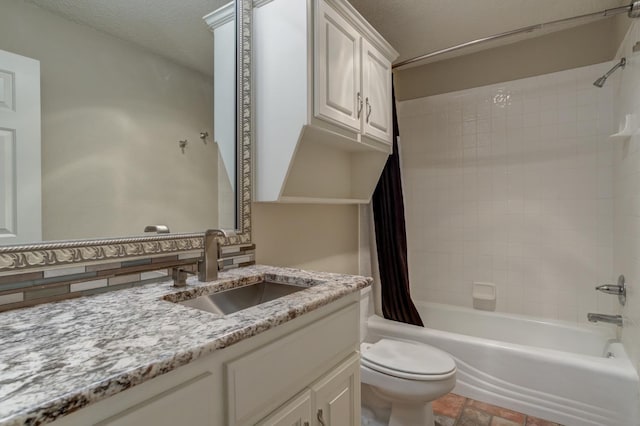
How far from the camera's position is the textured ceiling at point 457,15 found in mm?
1988

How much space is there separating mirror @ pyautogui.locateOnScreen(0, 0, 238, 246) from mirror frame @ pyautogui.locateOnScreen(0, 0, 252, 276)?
0.8 inches

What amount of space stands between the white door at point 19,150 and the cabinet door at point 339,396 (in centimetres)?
93

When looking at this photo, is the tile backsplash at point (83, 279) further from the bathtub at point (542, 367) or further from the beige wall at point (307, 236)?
the bathtub at point (542, 367)

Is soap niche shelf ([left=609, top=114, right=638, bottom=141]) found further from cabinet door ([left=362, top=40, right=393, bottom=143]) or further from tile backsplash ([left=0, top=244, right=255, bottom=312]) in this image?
tile backsplash ([left=0, top=244, right=255, bottom=312])

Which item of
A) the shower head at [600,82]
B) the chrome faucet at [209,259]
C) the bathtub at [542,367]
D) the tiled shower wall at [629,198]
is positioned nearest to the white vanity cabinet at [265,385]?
the chrome faucet at [209,259]

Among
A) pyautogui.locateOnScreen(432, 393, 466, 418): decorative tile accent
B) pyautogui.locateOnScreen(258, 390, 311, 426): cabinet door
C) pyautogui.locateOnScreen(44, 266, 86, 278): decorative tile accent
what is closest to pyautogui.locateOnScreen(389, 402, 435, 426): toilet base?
pyautogui.locateOnScreen(432, 393, 466, 418): decorative tile accent

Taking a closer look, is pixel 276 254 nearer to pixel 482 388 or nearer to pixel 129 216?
pixel 129 216

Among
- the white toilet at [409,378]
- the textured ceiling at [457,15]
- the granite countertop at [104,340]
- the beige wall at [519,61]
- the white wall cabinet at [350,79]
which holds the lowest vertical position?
→ the white toilet at [409,378]

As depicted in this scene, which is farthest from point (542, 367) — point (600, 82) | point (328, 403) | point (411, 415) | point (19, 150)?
point (19, 150)

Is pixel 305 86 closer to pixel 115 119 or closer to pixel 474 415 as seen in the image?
pixel 115 119

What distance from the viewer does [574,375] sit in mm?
1775

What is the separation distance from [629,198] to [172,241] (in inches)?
90.5

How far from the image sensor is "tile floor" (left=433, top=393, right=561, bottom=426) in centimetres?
186

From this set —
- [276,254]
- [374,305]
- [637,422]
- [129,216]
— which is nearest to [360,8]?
[276,254]
